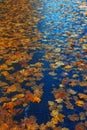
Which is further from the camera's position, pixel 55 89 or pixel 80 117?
pixel 55 89

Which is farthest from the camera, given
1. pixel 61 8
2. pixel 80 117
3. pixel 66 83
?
pixel 61 8

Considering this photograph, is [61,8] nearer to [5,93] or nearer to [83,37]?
[83,37]

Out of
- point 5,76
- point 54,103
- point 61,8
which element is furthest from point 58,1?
point 54,103

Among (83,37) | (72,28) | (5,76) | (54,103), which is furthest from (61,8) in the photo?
(54,103)

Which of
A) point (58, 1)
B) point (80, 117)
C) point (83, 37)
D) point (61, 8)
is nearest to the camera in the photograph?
point (80, 117)

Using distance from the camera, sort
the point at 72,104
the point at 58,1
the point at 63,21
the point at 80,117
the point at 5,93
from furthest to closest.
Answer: the point at 58,1 → the point at 63,21 → the point at 5,93 → the point at 72,104 → the point at 80,117

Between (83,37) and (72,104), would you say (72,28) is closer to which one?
(83,37)

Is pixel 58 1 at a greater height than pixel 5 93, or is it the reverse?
pixel 5 93
